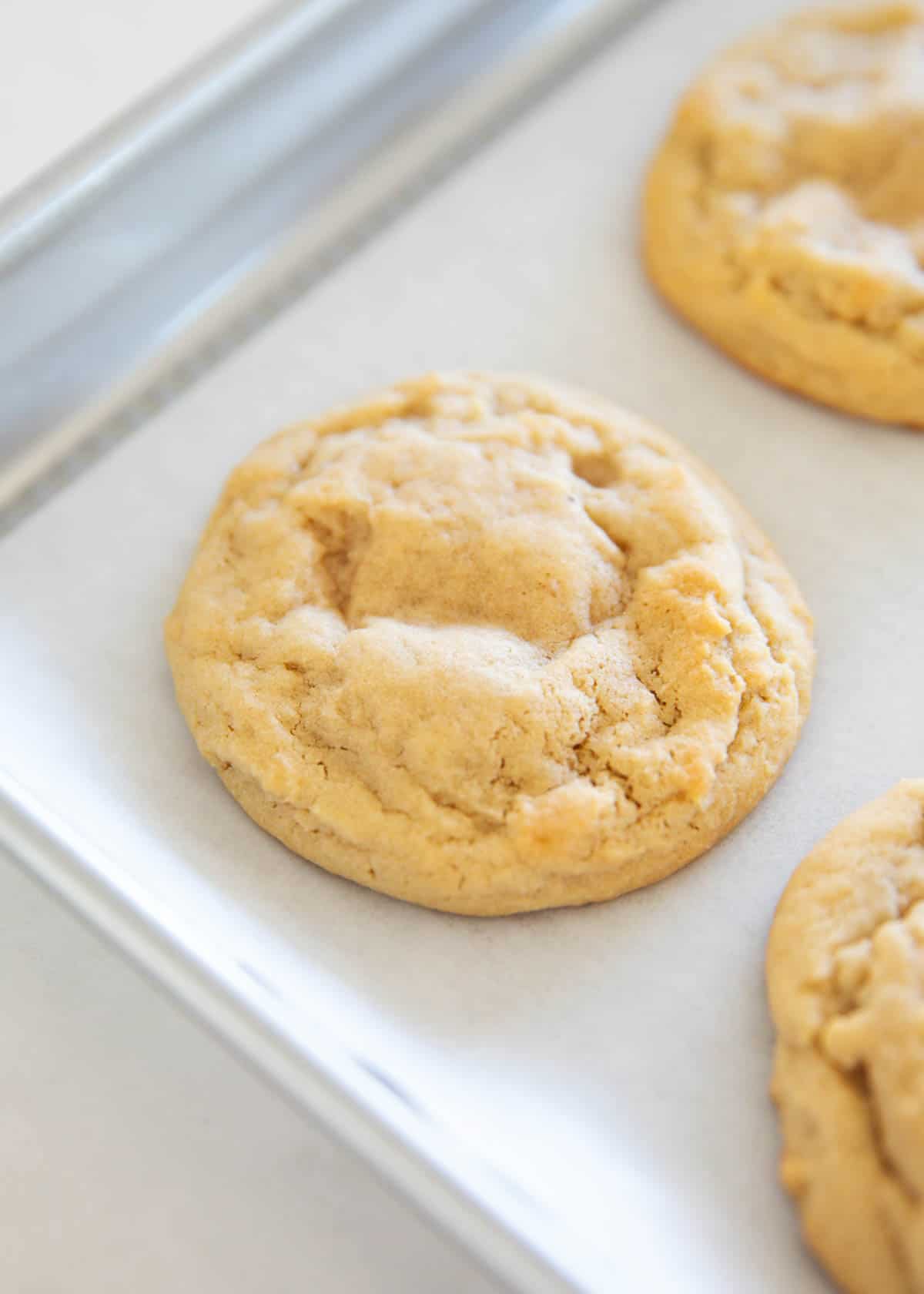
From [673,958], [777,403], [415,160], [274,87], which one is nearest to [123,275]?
[274,87]

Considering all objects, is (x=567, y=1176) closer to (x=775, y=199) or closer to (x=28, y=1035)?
(x=28, y=1035)

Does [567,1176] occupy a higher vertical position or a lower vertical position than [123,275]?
lower

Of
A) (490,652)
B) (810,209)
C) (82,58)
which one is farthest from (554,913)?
(82,58)

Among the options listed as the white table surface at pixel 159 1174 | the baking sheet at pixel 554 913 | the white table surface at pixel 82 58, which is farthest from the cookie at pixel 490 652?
the white table surface at pixel 82 58

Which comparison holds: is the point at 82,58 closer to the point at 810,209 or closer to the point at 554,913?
the point at 810,209

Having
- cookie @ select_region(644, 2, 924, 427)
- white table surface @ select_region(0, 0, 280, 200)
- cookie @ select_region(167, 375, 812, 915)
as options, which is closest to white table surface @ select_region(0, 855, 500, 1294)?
cookie @ select_region(167, 375, 812, 915)

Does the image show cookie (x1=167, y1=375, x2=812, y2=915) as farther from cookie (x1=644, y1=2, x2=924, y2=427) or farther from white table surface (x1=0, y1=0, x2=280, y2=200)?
white table surface (x1=0, y1=0, x2=280, y2=200)

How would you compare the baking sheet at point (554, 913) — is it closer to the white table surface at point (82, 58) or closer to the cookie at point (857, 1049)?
the cookie at point (857, 1049)
